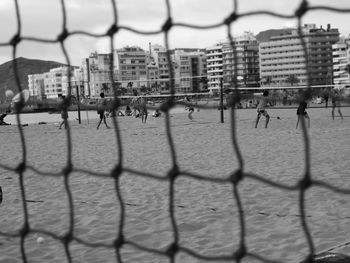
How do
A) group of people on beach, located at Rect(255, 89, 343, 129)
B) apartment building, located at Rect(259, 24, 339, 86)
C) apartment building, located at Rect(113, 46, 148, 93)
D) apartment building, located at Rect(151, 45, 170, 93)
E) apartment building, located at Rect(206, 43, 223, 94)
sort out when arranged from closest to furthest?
apartment building, located at Rect(259, 24, 339, 86)
group of people on beach, located at Rect(255, 89, 343, 129)
apartment building, located at Rect(151, 45, 170, 93)
apartment building, located at Rect(206, 43, 223, 94)
apartment building, located at Rect(113, 46, 148, 93)

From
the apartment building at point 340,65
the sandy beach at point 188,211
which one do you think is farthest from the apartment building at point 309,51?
the apartment building at point 340,65

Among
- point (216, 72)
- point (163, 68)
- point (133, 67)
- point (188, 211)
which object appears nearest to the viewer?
point (188, 211)

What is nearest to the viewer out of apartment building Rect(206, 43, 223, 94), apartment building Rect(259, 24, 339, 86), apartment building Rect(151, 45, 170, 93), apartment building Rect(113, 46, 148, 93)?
apartment building Rect(259, 24, 339, 86)

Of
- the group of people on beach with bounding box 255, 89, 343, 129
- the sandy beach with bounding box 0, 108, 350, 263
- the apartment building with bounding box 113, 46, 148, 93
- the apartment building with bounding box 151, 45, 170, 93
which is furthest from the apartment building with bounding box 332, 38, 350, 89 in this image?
the sandy beach with bounding box 0, 108, 350, 263

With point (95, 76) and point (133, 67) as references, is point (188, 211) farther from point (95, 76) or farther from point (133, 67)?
point (133, 67)

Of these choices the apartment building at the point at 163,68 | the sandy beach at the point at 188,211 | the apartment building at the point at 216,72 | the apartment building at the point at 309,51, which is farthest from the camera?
the apartment building at the point at 216,72

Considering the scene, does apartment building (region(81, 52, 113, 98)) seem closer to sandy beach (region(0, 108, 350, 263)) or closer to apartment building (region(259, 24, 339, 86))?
apartment building (region(259, 24, 339, 86))

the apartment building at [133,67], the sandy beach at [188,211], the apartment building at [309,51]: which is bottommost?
the sandy beach at [188,211]

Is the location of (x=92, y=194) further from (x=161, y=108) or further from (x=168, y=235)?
(x=161, y=108)

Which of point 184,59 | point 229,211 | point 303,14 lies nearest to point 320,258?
point 303,14

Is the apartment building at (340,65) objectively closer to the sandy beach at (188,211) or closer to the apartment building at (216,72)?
the apartment building at (216,72)

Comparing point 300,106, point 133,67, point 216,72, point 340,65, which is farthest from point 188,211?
point 133,67

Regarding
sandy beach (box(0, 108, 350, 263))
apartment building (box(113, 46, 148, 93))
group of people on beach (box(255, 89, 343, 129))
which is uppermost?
apartment building (box(113, 46, 148, 93))

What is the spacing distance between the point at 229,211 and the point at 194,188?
1.14m
